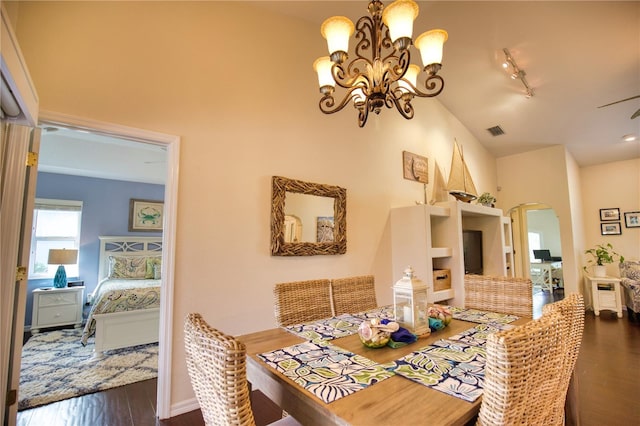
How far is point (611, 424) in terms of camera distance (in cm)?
207

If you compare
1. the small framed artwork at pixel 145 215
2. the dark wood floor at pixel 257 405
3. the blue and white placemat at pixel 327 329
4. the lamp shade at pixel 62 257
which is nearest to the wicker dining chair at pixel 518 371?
the blue and white placemat at pixel 327 329

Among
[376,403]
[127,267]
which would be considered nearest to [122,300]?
[127,267]

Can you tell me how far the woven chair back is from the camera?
0.78 meters

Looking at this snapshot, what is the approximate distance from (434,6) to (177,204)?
331cm

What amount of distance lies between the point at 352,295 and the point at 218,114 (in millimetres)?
1887

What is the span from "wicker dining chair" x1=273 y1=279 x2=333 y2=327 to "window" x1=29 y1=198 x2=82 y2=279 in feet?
15.9

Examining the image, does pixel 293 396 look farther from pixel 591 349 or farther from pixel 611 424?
pixel 591 349

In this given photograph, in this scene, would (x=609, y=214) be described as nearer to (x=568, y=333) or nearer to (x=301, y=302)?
(x=568, y=333)

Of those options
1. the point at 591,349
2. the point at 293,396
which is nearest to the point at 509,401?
the point at 293,396

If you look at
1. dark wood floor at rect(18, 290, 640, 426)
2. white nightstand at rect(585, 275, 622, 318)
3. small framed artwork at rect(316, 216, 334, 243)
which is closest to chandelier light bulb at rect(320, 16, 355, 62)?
small framed artwork at rect(316, 216, 334, 243)

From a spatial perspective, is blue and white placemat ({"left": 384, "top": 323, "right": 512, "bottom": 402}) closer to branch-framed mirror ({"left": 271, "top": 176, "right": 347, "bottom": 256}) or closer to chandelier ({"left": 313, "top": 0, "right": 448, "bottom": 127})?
chandelier ({"left": 313, "top": 0, "right": 448, "bottom": 127})

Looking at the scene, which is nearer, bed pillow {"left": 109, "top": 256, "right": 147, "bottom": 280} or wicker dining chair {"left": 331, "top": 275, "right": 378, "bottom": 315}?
wicker dining chair {"left": 331, "top": 275, "right": 378, "bottom": 315}

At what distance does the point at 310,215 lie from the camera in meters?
3.05

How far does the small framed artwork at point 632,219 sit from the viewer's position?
18.0 feet
